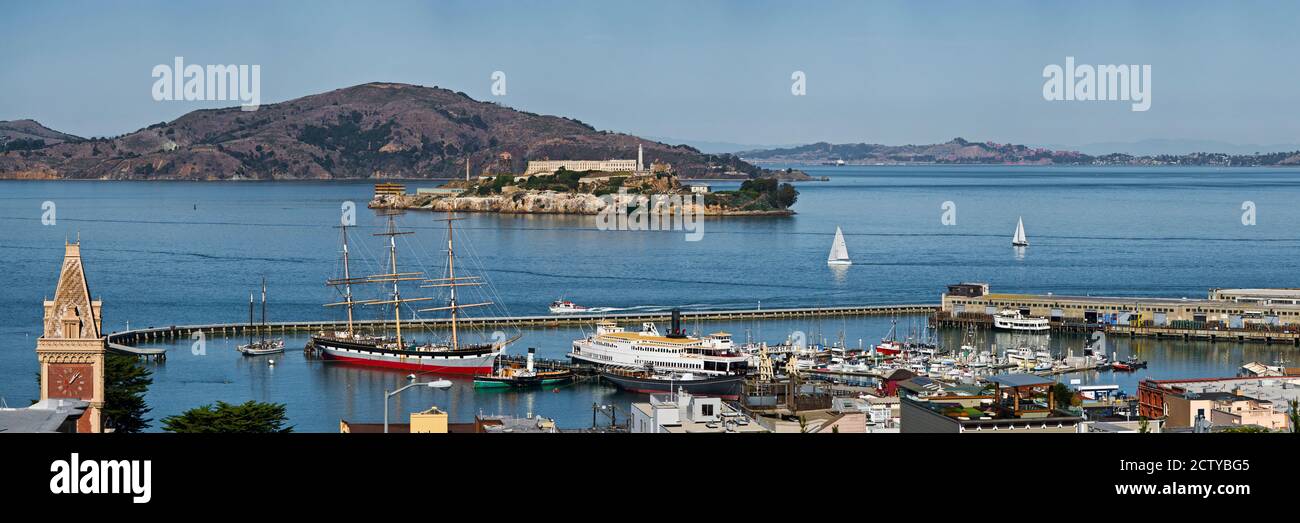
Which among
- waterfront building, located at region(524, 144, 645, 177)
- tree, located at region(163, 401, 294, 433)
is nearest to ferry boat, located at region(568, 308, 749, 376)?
tree, located at region(163, 401, 294, 433)

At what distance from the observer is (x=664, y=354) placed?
20984 millimetres

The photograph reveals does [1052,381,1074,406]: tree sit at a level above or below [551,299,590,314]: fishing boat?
below

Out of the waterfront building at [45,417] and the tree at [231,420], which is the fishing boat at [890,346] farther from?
the waterfront building at [45,417]

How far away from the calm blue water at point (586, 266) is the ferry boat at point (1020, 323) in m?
0.70

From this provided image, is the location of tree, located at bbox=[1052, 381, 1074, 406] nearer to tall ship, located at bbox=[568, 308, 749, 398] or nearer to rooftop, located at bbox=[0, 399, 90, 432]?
tall ship, located at bbox=[568, 308, 749, 398]

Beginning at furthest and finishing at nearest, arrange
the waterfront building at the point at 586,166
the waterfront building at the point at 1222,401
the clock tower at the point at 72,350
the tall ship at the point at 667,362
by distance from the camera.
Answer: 1. the waterfront building at the point at 586,166
2. the tall ship at the point at 667,362
3. the waterfront building at the point at 1222,401
4. the clock tower at the point at 72,350

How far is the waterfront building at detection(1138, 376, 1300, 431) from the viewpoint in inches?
520

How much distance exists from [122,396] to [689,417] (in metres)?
5.10

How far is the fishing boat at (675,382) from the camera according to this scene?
19953mm

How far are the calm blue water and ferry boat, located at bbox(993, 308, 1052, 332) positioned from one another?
70cm

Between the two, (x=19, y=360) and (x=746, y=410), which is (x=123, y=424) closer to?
(x=746, y=410)

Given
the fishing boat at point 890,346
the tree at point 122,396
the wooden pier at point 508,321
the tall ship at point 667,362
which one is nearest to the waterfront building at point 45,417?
the tree at point 122,396

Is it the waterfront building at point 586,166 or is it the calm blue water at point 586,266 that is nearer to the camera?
the calm blue water at point 586,266


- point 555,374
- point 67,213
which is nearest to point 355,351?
point 555,374
